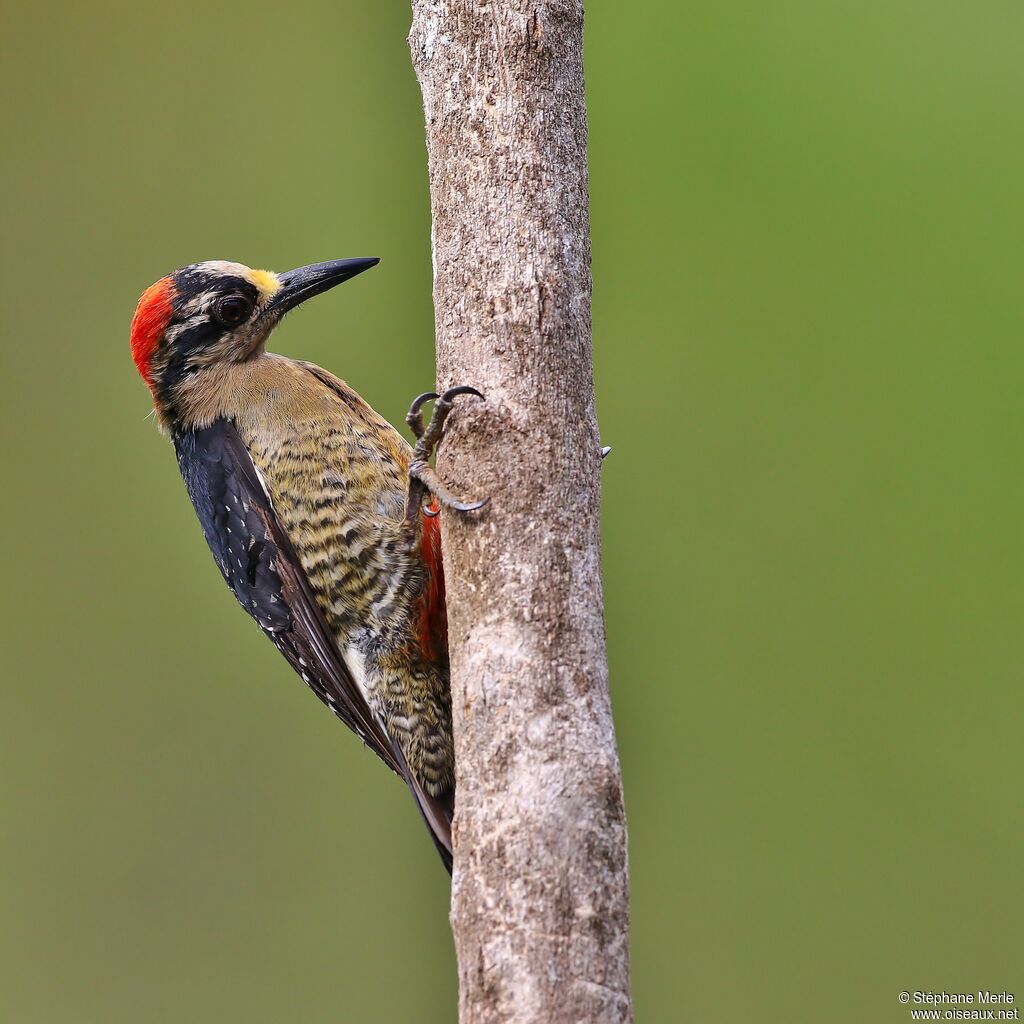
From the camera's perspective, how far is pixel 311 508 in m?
2.80

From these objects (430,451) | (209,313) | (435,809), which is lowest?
(435,809)

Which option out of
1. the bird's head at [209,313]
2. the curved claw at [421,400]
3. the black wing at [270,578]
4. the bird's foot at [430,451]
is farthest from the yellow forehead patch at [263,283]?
the curved claw at [421,400]

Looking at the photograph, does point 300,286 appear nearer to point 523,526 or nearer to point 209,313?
point 209,313

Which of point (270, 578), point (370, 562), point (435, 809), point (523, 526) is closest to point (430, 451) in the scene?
point (523, 526)

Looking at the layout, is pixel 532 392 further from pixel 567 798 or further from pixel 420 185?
pixel 420 185

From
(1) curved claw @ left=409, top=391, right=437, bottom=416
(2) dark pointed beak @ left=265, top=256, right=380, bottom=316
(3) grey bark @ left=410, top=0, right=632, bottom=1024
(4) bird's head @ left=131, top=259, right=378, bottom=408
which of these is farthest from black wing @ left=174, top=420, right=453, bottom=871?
(3) grey bark @ left=410, top=0, right=632, bottom=1024

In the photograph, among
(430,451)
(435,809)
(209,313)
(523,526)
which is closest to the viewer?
(523,526)

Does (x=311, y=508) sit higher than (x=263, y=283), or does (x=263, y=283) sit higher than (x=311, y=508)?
(x=263, y=283)

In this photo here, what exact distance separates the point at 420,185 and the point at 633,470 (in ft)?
4.66

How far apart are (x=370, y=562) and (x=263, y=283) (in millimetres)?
853

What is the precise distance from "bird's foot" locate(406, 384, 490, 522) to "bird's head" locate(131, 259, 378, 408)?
0.77 meters

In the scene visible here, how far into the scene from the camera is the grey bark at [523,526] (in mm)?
1620

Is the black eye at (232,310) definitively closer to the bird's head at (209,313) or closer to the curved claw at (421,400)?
the bird's head at (209,313)

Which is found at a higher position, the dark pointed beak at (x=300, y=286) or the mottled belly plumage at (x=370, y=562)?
the dark pointed beak at (x=300, y=286)
